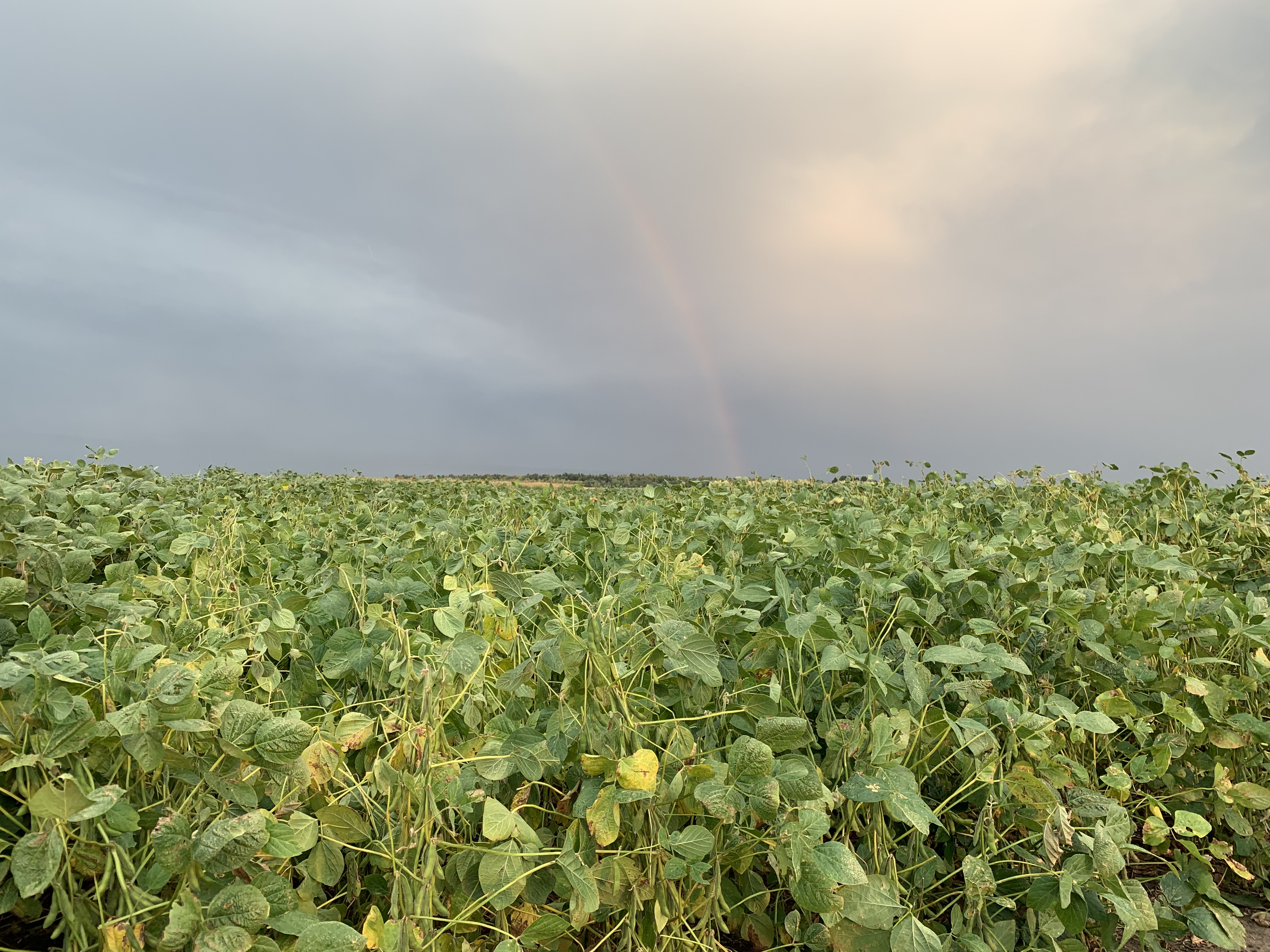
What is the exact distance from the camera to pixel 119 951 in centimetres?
127

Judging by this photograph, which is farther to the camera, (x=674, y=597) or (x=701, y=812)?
(x=674, y=597)

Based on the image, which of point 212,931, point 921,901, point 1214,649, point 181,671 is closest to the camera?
point 212,931

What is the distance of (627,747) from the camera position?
1590 mm

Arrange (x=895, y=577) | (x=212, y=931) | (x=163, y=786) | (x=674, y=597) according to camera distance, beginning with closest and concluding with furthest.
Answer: (x=212, y=931) < (x=163, y=786) < (x=674, y=597) < (x=895, y=577)

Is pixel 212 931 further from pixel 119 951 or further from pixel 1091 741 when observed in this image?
pixel 1091 741

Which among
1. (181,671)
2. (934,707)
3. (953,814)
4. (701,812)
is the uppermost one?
(181,671)

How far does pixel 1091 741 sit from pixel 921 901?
3.90 ft

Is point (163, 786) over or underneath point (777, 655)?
underneath

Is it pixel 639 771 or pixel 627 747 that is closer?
pixel 639 771

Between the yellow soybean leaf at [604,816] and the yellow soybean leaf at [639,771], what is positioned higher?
the yellow soybean leaf at [639,771]

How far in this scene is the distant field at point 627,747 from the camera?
54.6 inches

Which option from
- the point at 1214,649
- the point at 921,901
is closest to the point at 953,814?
the point at 921,901

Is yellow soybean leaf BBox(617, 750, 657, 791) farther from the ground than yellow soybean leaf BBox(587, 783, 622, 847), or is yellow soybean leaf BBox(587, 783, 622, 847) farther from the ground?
yellow soybean leaf BBox(617, 750, 657, 791)

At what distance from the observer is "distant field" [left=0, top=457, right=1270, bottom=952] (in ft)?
4.55
